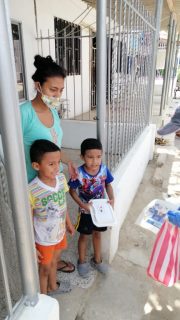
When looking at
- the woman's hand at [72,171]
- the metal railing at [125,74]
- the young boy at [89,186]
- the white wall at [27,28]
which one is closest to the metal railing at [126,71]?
the metal railing at [125,74]

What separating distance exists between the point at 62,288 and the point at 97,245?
1.33ft

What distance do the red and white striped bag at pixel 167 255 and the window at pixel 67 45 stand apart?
160 inches

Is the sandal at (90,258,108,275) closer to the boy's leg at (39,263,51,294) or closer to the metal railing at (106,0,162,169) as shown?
the boy's leg at (39,263,51,294)

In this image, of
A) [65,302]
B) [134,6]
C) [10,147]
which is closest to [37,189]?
[10,147]

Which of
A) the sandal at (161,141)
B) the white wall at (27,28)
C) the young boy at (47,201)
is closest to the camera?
the young boy at (47,201)

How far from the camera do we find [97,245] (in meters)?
2.09

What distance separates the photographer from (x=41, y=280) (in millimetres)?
1688

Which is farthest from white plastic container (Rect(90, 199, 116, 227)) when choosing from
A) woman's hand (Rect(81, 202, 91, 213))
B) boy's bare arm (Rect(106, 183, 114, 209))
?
boy's bare arm (Rect(106, 183, 114, 209))

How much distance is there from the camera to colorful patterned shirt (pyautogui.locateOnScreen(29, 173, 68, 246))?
1.45 meters

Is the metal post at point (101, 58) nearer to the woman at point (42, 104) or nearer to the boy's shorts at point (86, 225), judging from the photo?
the woman at point (42, 104)

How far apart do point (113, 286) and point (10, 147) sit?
5.25 ft

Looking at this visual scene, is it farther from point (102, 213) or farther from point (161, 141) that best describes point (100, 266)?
point (161, 141)

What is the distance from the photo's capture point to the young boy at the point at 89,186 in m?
1.78

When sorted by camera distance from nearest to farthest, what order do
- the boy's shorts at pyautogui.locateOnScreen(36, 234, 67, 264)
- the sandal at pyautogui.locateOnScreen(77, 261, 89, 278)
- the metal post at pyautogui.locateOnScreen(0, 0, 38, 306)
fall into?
the metal post at pyautogui.locateOnScreen(0, 0, 38, 306) < the boy's shorts at pyautogui.locateOnScreen(36, 234, 67, 264) < the sandal at pyautogui.locateOnScreen(77, 261, 89, 278)
